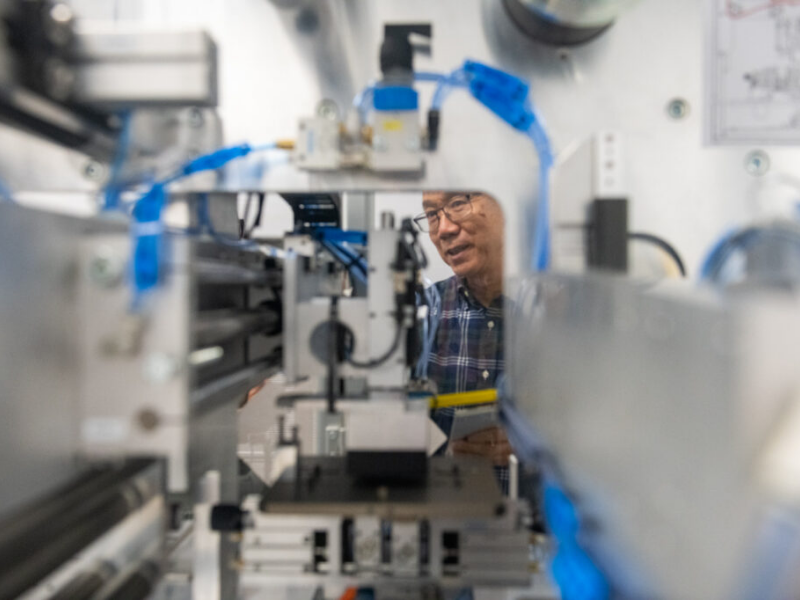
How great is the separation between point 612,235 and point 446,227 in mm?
1583

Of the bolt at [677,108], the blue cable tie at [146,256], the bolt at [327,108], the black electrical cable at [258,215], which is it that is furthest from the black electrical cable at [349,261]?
the bolt at [677,108]

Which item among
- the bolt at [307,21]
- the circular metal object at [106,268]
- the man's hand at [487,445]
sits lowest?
the man's hand at [487,445]

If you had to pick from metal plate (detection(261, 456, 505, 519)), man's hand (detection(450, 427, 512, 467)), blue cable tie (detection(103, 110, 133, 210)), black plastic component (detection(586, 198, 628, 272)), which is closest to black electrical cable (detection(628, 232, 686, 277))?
black plastic component (detection(586, 198, 628, 272))

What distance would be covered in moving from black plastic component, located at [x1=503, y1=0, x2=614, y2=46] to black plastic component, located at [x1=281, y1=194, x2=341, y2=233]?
0.64 m

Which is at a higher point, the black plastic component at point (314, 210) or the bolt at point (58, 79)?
the bolt at point (58, 79)

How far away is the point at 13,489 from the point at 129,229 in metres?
0.37

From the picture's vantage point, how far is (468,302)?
8.02 feet

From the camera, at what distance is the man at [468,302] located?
238cm

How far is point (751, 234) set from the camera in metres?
1.15

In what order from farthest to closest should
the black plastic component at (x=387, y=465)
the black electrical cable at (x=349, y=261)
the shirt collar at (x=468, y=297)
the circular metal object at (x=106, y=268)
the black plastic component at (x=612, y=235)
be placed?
the shirt collar at (x=468, y=297)
the black electrical cable at (x=349, y=261)
the black plastic component at (x=387, y=465)
the black plastic component at (x=612, y=235)
the circular metal object at (x=106, y=268)

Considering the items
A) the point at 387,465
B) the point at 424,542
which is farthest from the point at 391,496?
the point at 424,542

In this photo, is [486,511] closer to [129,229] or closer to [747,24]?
[129,229]

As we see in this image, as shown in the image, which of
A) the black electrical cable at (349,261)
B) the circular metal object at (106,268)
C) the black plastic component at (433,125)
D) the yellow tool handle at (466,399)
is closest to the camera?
the circular metal object at (106,268)

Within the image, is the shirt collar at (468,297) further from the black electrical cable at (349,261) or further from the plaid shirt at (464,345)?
the black electrical cable at (349,261)
